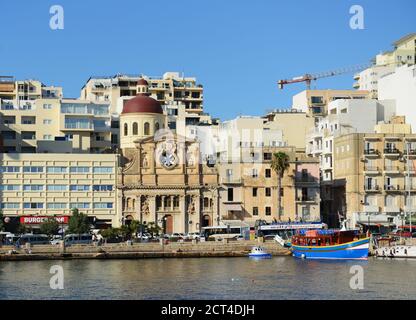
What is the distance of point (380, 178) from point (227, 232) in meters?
23.0

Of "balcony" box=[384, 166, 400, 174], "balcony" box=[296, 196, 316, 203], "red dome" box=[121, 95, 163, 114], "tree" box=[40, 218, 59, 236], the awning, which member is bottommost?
"tree" box=[40, 218, 59, 236]

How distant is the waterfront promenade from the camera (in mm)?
105875

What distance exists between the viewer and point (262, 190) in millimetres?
130500

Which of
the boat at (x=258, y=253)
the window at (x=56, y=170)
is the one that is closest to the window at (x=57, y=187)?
the window at (x=56, y=170)

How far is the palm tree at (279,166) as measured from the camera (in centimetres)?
12675

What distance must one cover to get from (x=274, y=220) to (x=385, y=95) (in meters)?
31.5

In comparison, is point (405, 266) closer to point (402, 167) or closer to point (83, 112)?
point (402, 167)

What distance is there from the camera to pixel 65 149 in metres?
133

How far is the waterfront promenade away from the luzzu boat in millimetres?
6107

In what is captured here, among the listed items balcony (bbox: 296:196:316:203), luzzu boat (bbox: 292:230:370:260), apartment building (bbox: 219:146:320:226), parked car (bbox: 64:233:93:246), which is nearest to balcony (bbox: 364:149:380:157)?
apartment building (bbox: 219:146:320:226)

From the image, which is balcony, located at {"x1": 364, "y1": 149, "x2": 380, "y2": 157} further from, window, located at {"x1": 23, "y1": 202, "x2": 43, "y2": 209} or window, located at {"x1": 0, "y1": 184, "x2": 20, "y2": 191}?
window, located at {"x1": 0, "y1": 184, "x2": 20, "y2": 191}

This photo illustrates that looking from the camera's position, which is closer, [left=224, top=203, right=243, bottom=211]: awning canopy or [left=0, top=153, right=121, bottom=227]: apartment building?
[left=0, top=153, right=121, bottom=227]: apartment building

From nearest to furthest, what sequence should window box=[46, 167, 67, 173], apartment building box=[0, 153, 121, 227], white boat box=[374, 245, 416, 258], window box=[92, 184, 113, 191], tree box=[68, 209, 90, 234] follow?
1. white boat box=[374, 245, 416, 258]
2. tree box=[68, 209, 90, 234]
3. apartment building box=[0, 153, 121, 227]
4. window box=[46, 167, 67, 173]
5. window box=[92, 184, 113, 191]
